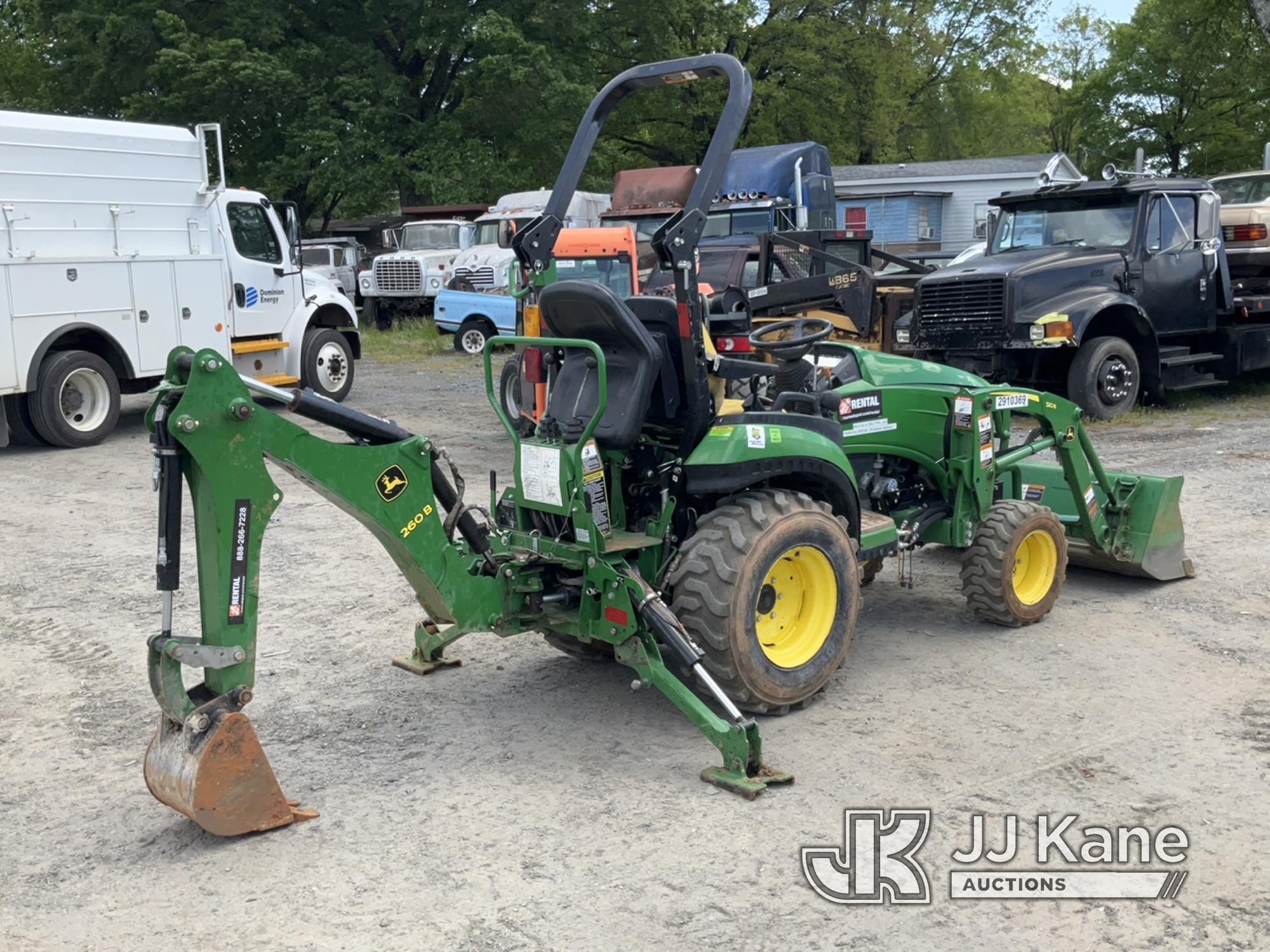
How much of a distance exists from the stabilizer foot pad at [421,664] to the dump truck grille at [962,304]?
8437 millimetres

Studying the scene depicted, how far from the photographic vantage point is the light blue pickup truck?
20.4m

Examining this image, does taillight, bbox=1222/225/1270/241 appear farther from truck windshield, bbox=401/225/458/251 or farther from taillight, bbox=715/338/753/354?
truck windshield, bbox=401/225/458/251

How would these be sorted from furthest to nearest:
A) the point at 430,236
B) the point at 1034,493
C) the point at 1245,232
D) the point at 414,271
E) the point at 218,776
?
the point at 430,236, the point at 414,271, the point at 1245,232, the point at 1034,493, the point at 218,776

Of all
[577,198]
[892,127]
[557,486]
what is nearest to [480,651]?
[557,486]

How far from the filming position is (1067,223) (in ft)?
45.8

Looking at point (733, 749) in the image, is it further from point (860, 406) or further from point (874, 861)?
point (860, 406)

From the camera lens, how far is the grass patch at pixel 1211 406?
13.4m

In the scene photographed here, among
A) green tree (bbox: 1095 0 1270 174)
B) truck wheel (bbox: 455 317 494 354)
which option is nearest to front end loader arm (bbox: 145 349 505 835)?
truck wheel (bbox: 455 317 494 354)

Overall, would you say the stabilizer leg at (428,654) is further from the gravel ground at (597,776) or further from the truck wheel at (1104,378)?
the truck wheel at (1104,378)

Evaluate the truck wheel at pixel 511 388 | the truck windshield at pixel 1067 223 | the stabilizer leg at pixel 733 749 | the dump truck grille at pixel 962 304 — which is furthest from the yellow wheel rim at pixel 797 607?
the truck windshield at pixel 1067 223

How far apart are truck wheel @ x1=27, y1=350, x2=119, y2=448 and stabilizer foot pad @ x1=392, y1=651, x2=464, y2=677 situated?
27.1 ft

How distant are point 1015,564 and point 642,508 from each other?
2.14m

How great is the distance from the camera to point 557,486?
502 centimetres

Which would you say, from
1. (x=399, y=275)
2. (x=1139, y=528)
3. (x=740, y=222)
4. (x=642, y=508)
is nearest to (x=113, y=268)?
(x=740, y=222)
